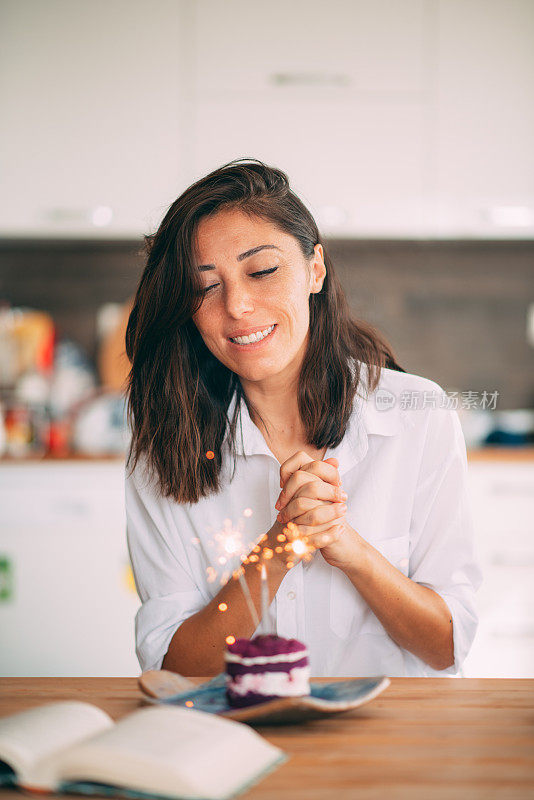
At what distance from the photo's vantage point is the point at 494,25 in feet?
8.73

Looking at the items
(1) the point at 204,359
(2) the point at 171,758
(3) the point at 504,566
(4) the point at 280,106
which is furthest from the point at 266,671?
(4) the point at 280,106

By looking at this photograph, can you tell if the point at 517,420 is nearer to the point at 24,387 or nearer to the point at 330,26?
the point at 330,26

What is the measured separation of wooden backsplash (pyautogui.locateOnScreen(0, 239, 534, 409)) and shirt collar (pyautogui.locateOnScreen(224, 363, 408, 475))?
5.61ft

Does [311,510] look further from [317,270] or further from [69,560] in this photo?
[69,560]

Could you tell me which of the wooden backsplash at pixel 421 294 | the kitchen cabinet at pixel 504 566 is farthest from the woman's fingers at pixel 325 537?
the wooden backsplash at pixel 421 294

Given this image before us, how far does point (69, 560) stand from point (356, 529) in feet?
4.68

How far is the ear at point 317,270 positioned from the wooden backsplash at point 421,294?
5.49 ft

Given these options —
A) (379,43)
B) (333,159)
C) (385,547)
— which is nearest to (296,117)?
(333,159)

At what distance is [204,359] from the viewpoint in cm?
142

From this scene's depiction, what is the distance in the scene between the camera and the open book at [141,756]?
0.62 metres

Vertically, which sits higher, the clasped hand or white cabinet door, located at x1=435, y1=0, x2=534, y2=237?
white cabinet door, located at x1=435, y1=0, x2=534, y2=237

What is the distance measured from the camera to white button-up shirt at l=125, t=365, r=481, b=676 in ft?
4.05

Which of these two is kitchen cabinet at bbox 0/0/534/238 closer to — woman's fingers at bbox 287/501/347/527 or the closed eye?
the closed eye

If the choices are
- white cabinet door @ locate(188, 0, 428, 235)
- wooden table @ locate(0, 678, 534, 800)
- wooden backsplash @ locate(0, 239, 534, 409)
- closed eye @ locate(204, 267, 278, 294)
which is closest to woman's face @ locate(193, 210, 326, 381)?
closed eye @ locate(204, 267, 278, 294)
